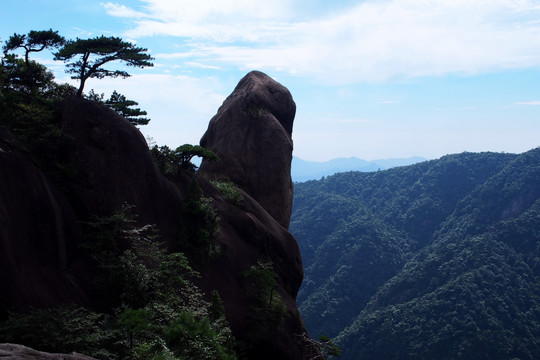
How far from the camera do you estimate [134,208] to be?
16141 millimetres

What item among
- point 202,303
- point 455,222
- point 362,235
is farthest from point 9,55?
point 455,222

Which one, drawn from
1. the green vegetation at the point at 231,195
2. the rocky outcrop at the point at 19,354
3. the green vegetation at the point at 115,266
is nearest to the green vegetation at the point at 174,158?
the green vegetation at the point at 115,266

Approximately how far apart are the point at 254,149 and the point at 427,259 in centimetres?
8394

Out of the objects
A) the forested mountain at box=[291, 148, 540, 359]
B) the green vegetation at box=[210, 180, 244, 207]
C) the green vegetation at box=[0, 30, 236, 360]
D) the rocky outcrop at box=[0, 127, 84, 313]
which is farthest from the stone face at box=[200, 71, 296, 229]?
the forested mountain at box=[291, 148, 540, 359]

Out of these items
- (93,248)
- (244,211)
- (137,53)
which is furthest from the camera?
(244,211)

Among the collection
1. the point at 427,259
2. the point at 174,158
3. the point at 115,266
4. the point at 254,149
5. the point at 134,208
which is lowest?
the point at 427,259

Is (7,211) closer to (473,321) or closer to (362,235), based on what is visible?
(473,321)

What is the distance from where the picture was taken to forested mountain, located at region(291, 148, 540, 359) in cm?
7169

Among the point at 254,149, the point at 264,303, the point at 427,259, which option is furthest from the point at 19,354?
the point at 427,259

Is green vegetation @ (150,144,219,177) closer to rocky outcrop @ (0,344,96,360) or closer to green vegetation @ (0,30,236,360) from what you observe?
green vegetation @ (0,30,236,360)

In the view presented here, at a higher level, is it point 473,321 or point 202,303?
point 202,303

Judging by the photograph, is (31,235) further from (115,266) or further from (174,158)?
(174,158)

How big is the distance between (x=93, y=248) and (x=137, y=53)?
8.82m

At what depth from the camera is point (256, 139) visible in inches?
1103
